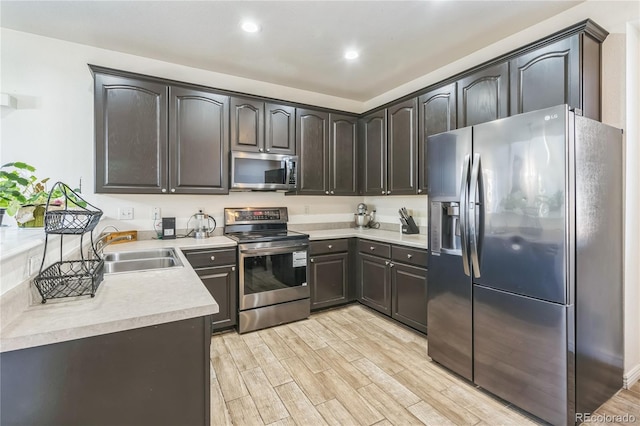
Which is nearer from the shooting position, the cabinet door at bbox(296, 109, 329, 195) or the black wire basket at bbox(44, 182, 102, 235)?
the black wire basket at bbox(44, 182, 102, 235)

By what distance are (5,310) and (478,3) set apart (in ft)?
10.1

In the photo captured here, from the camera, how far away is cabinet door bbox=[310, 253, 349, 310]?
3438 millimetres

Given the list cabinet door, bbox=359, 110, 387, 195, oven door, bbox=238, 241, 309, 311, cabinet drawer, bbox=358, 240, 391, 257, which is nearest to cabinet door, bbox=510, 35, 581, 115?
cabinet door, bbox=359, 110, 387, 195

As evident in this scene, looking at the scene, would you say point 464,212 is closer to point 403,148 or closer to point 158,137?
point 403,148

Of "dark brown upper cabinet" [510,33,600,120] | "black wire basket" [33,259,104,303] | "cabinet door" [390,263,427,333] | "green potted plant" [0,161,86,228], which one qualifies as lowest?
"cabinet door" [390,263,427,333]

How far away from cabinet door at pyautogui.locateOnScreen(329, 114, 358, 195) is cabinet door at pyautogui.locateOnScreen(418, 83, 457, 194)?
1.04 metres

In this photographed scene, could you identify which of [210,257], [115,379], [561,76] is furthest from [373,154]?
[115,379]

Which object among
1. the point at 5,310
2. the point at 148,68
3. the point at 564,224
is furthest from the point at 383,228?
the point at 5,310

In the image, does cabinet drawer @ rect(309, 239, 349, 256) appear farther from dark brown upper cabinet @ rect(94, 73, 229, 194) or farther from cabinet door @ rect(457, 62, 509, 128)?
cabinet door @ rect(457, 62, 509, 128)

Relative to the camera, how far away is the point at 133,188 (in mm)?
2809

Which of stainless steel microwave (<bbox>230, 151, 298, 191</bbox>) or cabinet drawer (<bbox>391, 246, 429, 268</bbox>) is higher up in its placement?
stainless steel microwave (<bbox>230, 151, 298, 191</bbox>)

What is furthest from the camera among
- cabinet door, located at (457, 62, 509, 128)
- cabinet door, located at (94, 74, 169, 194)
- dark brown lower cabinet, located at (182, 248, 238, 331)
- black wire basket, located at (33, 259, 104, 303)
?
dark brown lower cabinet, located at (182, 248, 238, 331)

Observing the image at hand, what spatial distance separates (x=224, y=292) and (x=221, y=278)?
14cm

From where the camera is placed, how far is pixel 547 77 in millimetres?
2139
